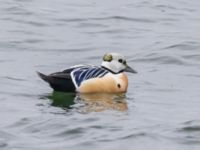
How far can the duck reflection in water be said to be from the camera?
13.7 metres

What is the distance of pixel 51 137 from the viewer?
464 inches

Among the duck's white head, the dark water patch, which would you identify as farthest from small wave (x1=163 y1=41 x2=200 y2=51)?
the dark water patch

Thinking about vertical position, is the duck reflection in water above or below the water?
below

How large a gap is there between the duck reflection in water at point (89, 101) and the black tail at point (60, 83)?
10 cm

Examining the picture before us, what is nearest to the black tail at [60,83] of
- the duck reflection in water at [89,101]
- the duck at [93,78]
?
the duck at [93,78]

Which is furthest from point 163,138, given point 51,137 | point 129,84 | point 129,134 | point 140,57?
point 140,57

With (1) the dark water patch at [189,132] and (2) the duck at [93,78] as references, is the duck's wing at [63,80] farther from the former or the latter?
(1) the dark water patch at [189,132]

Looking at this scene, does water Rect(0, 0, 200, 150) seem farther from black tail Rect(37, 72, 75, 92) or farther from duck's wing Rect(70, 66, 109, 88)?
duck's wing Rect(70, 66, 109, 88)

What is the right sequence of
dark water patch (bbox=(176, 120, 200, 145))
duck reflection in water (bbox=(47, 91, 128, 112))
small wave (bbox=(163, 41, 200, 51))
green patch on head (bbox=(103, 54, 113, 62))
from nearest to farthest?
1. dark water patch (bbox=(176, 120, 200, 145))
2. duck reflection in water (bbox=(47, 91, 128, 112))
3. green patch on head (bbox=(103, 54, 113, 62))
4. small wave (bbox=(163, 41, 200, 51))

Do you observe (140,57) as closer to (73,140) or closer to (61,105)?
(61,105)

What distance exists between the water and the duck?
17 centimetres

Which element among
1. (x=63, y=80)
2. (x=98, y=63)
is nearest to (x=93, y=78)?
(x=63, y=80)

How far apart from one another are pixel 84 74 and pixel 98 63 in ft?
8.94

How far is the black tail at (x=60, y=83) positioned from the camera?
1461 cm
